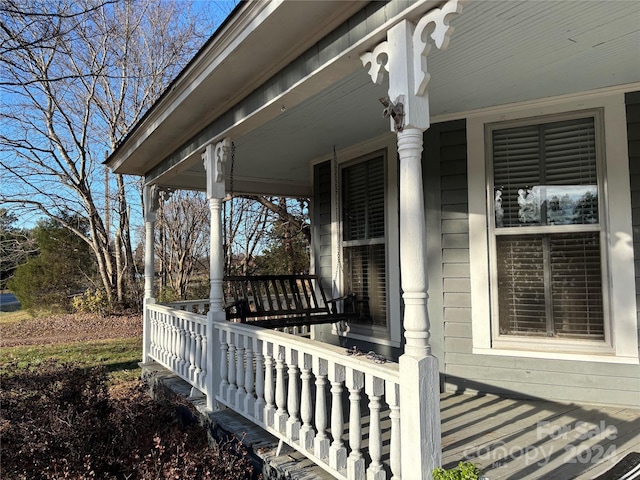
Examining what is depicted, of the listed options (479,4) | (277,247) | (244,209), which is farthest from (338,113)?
(244,209)

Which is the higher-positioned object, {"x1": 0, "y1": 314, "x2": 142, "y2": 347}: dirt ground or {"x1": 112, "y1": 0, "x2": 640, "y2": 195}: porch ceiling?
{"x1": 112, "y1": 0, "x2": 640, "y2": 195}: porch ceiling

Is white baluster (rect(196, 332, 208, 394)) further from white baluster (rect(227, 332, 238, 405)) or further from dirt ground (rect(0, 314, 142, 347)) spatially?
dirt ground (rect(0, 314, 142, 347))

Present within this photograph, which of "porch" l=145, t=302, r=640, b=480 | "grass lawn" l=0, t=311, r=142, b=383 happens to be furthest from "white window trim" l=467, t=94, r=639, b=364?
"grass lawn" l=0, t=311, r=142, b=383

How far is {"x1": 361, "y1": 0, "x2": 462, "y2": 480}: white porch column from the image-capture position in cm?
Answer: 181

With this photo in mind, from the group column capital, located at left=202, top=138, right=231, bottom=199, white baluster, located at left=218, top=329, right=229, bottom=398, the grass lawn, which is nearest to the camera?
white baluster, located at left=218, top=329, right=229, bottom=398

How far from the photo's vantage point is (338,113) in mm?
3768

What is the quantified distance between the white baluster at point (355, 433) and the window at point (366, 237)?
7.51 ft

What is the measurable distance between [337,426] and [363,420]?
0.87 metres

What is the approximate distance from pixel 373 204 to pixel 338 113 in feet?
3.96

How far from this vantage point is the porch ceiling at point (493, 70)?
221 centimetres

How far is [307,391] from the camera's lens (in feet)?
8.22

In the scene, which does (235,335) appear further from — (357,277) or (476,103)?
(476,103)

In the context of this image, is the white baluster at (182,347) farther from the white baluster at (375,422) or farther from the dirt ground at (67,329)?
the dirt ground at (67,329)

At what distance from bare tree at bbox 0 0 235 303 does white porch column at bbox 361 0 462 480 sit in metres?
11.6
